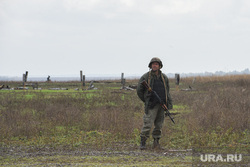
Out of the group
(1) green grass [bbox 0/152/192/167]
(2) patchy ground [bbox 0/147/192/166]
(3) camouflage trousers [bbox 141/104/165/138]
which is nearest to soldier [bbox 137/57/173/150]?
(3) camouflage trousers [bbox 141/104/165/138]

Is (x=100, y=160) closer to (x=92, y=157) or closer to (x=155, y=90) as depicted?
(x=92, y=157)

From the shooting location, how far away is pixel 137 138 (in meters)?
9.17

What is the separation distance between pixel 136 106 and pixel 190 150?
7977mm

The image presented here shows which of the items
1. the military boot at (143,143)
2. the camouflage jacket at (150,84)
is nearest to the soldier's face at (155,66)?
the camouflage jacket at (150,84)

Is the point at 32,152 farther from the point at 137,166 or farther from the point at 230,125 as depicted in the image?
the point at 230,125

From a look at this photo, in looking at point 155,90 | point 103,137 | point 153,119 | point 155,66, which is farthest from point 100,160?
point 103,137

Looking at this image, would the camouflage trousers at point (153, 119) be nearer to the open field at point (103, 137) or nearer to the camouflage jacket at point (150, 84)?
the camouflage jacket at point (150, 84)

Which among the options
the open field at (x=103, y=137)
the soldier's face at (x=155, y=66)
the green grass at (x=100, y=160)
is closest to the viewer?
the green grass at (x=100, y=160)

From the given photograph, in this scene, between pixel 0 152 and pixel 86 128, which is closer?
pixel 0 152

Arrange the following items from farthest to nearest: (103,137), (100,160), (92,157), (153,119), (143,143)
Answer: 1. (103,137)
2. (143,143)
3. (153,119)
4. (92,157)
5. (100,160)

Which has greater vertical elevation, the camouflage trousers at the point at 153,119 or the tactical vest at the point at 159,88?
the tactical vest at the point at 159,88

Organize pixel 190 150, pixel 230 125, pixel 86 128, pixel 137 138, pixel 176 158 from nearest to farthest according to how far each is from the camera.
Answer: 1. pixel 176 158
2. pixel 190 150
3. pixel 137 138
4. pixel 230 125
5. pixel 86 128

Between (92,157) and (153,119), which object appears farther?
(153,119)

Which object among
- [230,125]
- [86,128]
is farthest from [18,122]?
[230,125]
